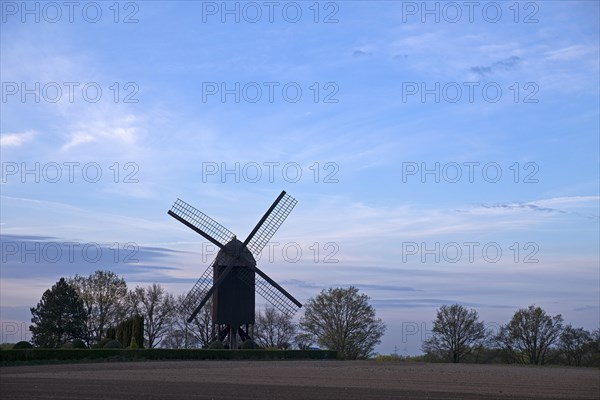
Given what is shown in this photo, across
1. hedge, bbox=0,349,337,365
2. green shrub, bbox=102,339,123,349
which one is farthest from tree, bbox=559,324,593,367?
green shrub, bbox=102,339,123,349

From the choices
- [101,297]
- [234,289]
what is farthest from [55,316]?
[234,289]

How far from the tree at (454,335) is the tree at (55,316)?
3529 cm

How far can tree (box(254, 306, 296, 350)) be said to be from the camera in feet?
281

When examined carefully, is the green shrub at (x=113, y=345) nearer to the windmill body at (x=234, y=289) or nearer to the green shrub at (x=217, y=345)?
the green shrub at (x=217, y=345)

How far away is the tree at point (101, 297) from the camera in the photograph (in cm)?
8031

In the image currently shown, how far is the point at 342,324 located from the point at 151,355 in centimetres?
2887

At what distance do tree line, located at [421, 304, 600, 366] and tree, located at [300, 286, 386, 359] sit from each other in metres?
6.09

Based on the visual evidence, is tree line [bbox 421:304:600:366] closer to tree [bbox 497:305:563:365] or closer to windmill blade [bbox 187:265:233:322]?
tree [bbox 497:305:563:365]

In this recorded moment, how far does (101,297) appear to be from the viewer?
268 ft

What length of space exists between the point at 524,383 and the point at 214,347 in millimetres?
32115

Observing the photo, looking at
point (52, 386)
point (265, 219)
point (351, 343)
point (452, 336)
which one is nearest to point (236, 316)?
point (265, 219)

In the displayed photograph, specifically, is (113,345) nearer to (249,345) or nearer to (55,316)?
(249,345)

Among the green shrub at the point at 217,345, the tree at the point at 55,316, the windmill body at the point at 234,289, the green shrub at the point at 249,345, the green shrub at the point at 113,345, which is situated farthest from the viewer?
the tree at the point at 55,316

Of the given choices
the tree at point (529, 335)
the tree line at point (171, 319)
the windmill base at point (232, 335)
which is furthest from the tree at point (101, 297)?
the tree at point (529, 335)
